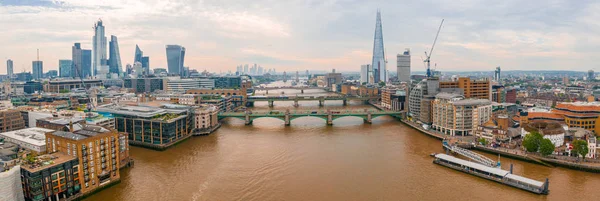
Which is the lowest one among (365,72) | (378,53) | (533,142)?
(533,142)

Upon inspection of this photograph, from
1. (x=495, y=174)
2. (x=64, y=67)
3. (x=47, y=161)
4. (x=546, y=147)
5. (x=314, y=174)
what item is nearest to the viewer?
(x=47, y=161)

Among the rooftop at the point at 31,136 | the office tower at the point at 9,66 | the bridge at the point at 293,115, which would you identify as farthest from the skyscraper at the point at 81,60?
the rooftop at the point at 31,136

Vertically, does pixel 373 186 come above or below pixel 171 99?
below

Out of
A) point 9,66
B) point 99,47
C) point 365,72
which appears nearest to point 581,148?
point 365,72

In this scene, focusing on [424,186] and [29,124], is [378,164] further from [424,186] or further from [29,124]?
[29,124]

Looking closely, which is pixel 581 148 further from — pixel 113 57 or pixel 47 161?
pixel 113 57

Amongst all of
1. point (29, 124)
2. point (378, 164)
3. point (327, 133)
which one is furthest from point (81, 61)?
point (378, 164)

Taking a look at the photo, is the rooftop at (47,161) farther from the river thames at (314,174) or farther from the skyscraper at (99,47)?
the skyscraper at (99,47)
